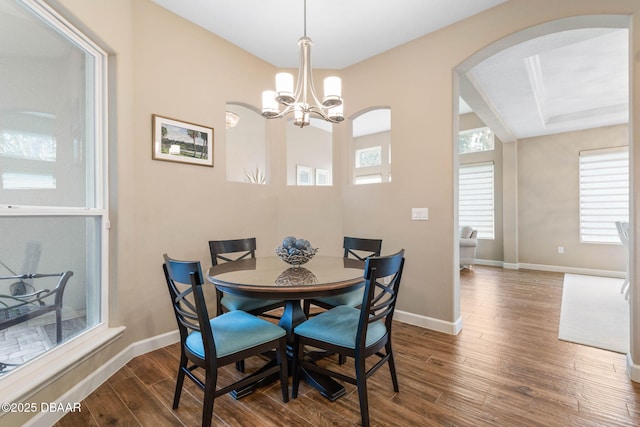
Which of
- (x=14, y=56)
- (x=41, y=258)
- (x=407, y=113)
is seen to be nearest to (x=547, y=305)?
(x=407, y=113)

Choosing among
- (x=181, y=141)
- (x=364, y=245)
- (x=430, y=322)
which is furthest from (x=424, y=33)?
(x=430, y=322)

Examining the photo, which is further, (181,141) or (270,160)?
(270,160)

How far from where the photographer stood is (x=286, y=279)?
5.86ft

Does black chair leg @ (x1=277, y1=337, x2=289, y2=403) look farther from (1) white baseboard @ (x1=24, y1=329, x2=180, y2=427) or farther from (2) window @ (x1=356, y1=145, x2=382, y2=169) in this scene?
(2) window @ (x1=356, y1=145, x2=382, y2=169)

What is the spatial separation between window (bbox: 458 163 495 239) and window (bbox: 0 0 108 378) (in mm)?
6658

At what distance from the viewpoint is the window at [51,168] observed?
1555mm

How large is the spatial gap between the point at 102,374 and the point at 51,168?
4.65ft

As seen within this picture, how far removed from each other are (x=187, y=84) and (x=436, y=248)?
286 cm

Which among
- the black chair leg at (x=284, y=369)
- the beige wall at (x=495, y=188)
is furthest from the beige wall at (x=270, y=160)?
the beige wall at (x=495, y=188)

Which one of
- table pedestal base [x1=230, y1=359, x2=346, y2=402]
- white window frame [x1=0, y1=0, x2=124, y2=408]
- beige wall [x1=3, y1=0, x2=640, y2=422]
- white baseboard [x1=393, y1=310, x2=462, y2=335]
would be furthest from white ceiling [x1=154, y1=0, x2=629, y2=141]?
table pedestal base [x1=230, y1=359, x2=346, y2=402]

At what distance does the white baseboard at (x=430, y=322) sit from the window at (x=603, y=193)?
15.0ft

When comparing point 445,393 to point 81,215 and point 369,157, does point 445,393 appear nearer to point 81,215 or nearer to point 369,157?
point 81,215

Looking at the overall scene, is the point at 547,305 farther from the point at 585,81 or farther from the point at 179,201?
the point at 179,201

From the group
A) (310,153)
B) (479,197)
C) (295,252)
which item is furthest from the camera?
(310,153)
